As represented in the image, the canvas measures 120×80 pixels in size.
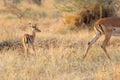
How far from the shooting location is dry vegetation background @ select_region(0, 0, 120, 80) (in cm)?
913

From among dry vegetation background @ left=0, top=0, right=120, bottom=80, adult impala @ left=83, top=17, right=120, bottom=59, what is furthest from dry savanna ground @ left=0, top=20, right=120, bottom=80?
Result: adult impala @ left=83, top=17, right=120, bottom=59

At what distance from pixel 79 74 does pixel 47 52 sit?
8.42 ft

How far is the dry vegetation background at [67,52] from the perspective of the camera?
913cm

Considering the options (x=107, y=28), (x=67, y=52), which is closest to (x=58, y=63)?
(x=67, y=52)

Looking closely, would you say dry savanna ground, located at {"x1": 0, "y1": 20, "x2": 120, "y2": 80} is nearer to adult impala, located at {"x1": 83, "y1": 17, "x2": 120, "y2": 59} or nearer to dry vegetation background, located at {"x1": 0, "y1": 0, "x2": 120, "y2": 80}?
dry vegetation background, located at {"x1": 0, "y1": 0, "x2": 120, "y2": 80}

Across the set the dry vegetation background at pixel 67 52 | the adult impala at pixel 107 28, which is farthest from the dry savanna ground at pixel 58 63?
the adult impala at pixel 107 28

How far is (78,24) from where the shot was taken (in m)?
18.3

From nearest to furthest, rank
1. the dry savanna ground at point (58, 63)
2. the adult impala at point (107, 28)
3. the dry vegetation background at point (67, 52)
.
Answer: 1. the dry savanna ground at point (58, 63)
2. the dry vegetation background at point (67, 52)
3. the adult impala at point (107, 28)

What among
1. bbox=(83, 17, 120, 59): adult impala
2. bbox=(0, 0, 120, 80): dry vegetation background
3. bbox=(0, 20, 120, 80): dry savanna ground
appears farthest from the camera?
bbox=(83, 17, 120, 59): adult impala

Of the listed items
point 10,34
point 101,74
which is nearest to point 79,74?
point 101,74

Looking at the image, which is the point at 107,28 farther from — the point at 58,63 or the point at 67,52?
the point at 58,63

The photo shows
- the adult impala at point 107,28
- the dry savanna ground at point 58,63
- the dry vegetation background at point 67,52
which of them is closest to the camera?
the dry savanna ground at point 58,63

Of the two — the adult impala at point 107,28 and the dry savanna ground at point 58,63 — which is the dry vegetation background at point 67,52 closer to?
the dry savanna ground at point 58,63

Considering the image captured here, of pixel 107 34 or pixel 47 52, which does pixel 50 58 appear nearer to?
pixel 47 52
